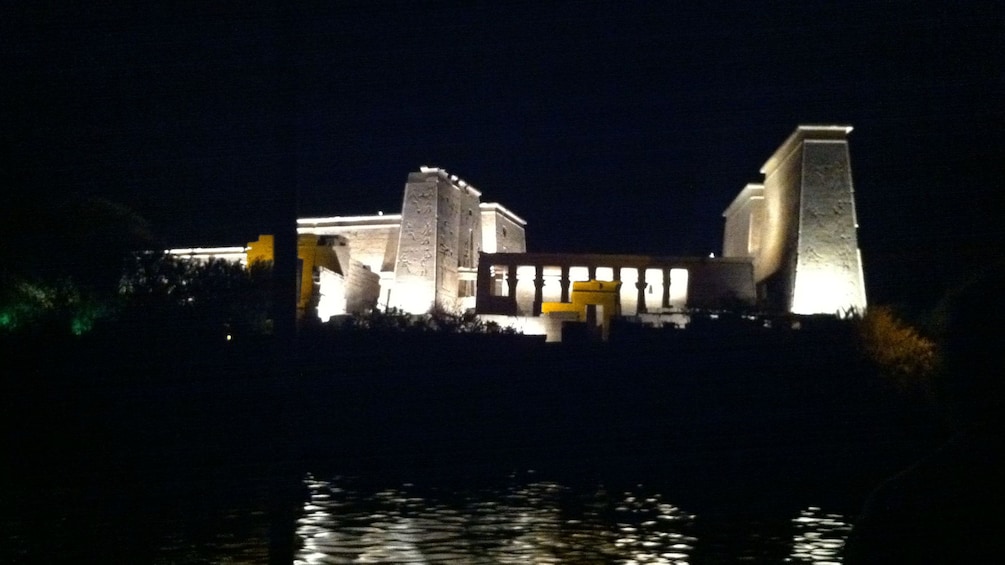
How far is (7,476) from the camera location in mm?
12758

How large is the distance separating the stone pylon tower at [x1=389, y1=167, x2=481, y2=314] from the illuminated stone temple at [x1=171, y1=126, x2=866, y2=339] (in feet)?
0.12

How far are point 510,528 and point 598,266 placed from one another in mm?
22837

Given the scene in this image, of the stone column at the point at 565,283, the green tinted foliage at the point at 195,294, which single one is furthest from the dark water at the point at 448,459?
the stone column at the point at 565,283

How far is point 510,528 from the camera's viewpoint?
8484 millimetres

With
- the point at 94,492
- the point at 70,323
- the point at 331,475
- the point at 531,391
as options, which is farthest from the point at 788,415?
the point at 70,323

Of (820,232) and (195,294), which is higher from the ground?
(820,232)

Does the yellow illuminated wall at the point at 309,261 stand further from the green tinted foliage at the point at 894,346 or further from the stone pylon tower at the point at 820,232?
the green tinted foliage at the point at 894,346

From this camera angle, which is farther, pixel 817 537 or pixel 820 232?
pixel 820 232

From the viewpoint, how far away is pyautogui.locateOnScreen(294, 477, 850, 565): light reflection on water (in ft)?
23.6

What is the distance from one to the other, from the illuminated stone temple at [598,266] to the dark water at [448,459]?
6.67 meters

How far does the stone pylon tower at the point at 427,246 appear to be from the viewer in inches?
1240

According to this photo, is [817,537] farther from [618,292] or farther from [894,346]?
[618,292]

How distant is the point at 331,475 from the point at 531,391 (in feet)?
23.0

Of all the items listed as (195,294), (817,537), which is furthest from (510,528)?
(195,294)
